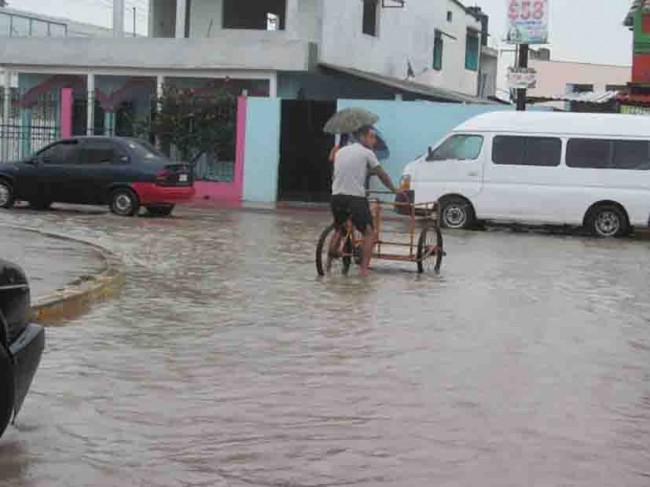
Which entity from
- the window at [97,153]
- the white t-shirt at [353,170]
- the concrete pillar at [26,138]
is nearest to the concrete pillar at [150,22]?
the concrete pillar at [26,138]

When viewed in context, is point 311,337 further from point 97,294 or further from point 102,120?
point 102,120

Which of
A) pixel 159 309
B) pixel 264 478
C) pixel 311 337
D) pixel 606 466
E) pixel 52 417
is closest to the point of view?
pixel 264 478

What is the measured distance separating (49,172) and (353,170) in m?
10.9

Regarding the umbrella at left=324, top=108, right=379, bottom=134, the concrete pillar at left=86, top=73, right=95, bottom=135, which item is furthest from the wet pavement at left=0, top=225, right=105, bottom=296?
the concrete pillar at left=86, top=73, right=95, bottom=135

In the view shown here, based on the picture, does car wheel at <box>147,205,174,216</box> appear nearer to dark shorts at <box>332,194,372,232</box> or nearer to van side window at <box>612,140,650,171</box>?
van side window at <box>612,140,650,171</box>

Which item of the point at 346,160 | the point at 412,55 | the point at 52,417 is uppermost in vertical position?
the point at 412,55

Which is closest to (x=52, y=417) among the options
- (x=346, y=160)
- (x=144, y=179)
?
(x=346, y=160)

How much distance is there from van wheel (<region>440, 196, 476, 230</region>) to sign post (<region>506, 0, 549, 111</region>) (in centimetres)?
349

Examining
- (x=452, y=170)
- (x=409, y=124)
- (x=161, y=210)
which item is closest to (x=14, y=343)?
(x=452, y=170)

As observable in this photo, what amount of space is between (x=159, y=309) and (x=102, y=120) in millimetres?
22079

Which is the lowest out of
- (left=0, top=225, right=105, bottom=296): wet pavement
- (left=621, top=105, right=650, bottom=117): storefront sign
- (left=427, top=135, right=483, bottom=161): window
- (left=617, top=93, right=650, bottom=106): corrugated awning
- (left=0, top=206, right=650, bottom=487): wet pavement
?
(left=0, top=206, right=650, bottom=487): wet pavement

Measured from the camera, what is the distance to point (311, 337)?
904 cm

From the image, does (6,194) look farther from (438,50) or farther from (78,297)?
(438,50)

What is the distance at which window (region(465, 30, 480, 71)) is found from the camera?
49.3m
